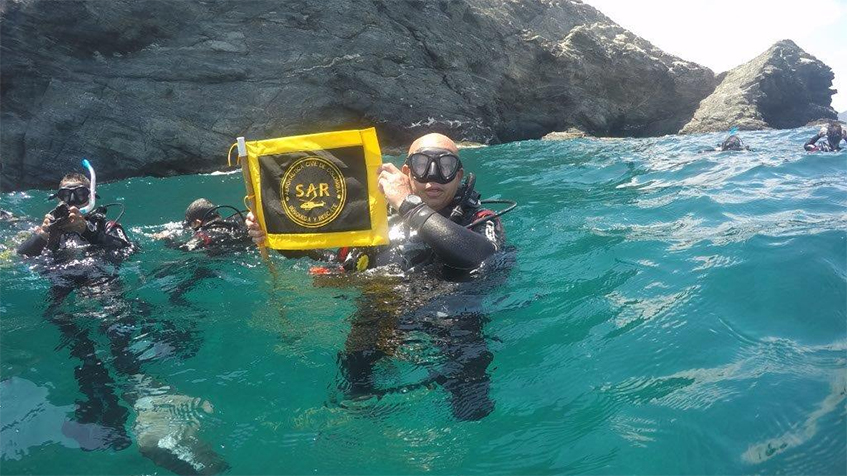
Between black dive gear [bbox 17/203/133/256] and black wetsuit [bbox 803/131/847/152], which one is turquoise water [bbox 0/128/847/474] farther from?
black wetsuit [bbox 803/131/847/152]

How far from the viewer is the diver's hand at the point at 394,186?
348 cm

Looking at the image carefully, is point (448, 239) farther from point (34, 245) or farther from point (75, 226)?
point (34, 245)

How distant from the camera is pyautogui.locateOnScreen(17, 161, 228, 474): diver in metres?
2.74

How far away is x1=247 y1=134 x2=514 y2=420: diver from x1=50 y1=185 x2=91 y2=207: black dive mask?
10.1ft

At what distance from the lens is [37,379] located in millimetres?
3451

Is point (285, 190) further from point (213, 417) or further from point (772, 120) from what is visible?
point (772, 120)

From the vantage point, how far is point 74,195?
216 inches

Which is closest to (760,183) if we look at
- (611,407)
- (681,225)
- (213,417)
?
(681,225)

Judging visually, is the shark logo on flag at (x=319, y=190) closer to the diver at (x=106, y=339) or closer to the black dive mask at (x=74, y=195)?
the diver at (x=106, y=339)

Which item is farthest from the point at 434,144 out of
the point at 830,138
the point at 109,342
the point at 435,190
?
the point at 830,138

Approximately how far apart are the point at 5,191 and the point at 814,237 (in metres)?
23.6

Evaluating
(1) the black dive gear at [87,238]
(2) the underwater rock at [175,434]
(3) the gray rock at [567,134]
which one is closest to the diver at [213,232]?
(1) the black dive gear at [87,238]

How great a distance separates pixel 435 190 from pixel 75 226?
13.9 ft

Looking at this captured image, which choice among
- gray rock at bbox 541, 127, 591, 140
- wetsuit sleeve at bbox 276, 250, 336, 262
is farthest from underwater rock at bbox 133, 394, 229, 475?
gray rock at bbox 541, 127, 591, 140
